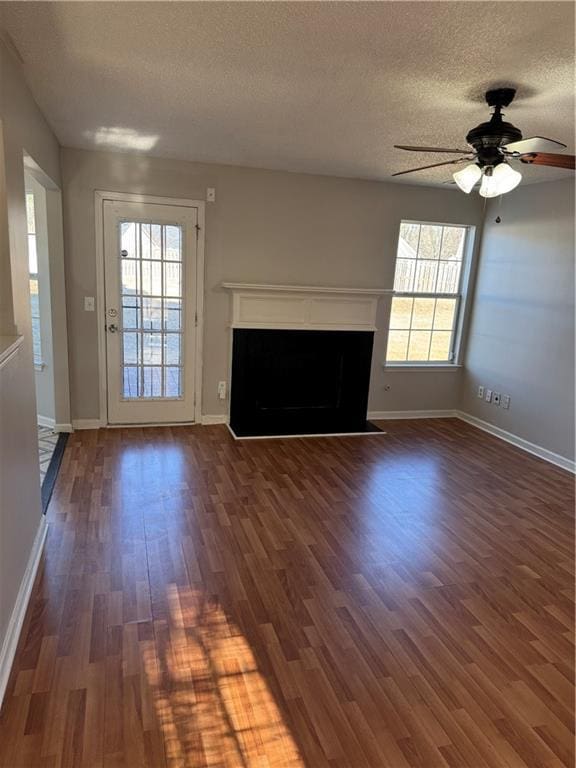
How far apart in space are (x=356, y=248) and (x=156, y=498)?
308cm

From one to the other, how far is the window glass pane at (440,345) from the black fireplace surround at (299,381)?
89cm

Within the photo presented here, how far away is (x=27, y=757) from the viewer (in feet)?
4.91

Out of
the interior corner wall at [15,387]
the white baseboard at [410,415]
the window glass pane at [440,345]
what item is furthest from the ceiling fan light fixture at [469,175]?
the white baseboard at [410,415]

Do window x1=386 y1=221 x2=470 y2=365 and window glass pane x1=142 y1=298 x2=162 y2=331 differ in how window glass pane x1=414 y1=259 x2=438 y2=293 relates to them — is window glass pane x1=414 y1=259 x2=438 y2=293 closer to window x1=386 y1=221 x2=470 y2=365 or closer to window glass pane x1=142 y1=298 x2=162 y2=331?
window x1=386 y1=221 x2=470 y2=365

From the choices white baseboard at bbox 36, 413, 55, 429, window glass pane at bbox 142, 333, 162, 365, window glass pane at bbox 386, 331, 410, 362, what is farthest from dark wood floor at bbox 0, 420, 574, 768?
window glass pane at bbox 386, 331, 410, 362

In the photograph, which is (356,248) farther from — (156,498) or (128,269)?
(156,498)

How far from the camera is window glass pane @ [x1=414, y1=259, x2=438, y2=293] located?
203 inches

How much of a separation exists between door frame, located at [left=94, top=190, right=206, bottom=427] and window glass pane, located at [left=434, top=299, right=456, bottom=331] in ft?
8.45

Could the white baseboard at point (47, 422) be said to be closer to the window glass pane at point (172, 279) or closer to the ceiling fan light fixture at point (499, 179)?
the window glass pane at point (172, 279)

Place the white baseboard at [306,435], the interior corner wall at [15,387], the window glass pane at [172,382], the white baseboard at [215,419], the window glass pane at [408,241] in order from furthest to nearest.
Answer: the window glass pane at [408,241]
the white baseboard at [215,419]
the window glass pane at [172,382]
the white baseboard at [306,435]
the interior corner wall at [15,387]

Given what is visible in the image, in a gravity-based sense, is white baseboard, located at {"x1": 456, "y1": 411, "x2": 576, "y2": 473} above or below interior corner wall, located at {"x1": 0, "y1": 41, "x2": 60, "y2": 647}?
below

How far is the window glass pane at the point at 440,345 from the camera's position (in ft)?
17.7

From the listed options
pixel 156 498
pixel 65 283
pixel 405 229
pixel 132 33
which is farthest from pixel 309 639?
pixel 405 229

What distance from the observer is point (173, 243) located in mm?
4344
